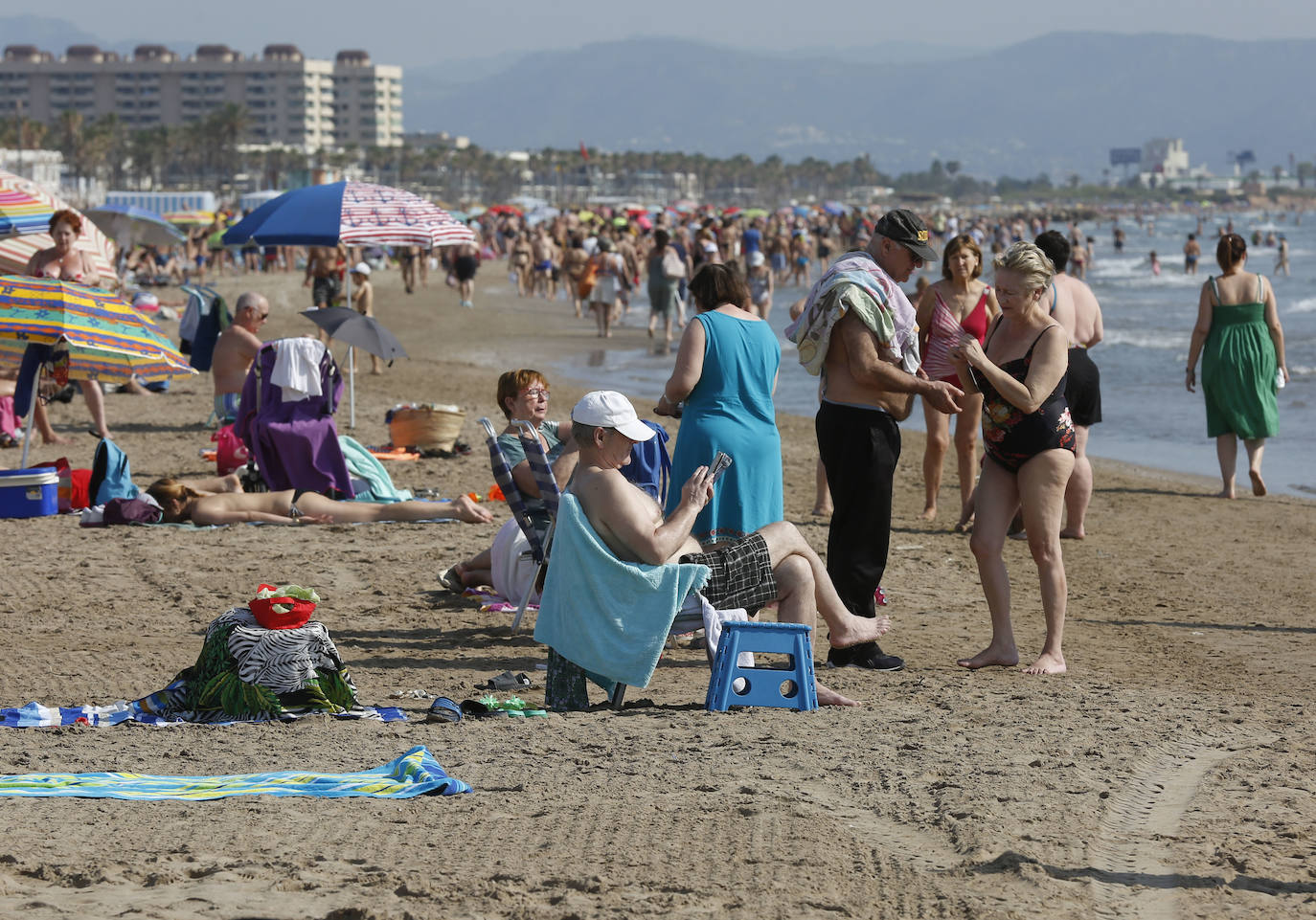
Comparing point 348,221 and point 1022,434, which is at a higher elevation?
point 348,221

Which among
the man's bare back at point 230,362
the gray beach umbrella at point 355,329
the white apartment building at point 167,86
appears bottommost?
the man's bare back at point 230,362

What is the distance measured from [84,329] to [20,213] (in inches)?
137

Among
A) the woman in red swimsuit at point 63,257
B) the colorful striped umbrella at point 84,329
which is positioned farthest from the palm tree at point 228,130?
the colorful striped umbrella at point 84,329

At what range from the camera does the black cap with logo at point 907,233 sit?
A: 5.22 metres

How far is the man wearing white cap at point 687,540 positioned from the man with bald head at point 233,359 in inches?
232

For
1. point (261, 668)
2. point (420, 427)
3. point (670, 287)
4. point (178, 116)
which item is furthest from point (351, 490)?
point (178, 116)

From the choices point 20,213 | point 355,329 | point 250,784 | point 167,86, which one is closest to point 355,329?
point 355,329

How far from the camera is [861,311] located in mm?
5090

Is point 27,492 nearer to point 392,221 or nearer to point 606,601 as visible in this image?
point 392,221

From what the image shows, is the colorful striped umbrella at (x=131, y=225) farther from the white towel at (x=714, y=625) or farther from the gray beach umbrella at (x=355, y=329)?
the white towel at (x=714, y=625)

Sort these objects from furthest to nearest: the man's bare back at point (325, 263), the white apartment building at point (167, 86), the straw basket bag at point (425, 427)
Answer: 1. the white apartment building at point (167, 86)
2. the man's bare back at point (325, 263)
3. the straw basket bag at point (425, 427)

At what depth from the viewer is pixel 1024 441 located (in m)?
5.25

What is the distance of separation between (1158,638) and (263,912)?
4.40 meters

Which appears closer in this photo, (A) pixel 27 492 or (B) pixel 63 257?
(A) pixel 27 492
